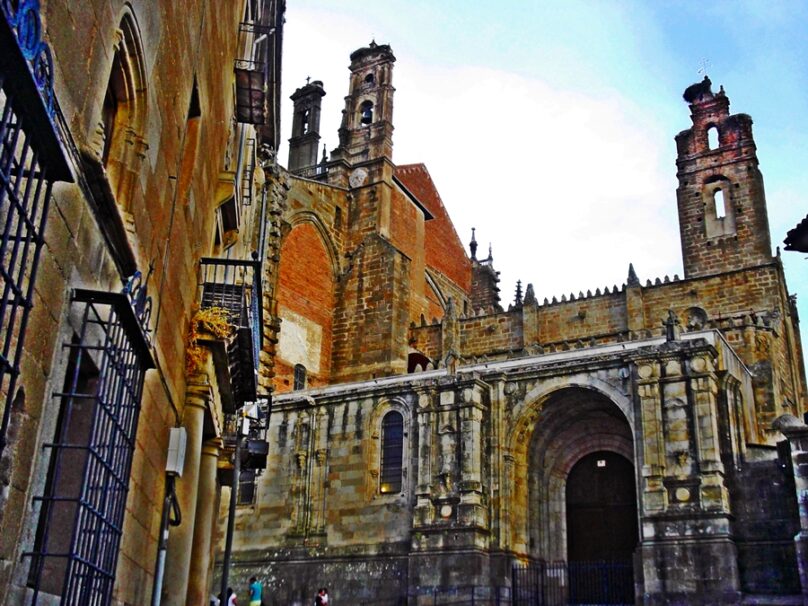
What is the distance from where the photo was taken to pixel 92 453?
15.9 ft

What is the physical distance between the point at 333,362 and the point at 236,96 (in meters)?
22.7

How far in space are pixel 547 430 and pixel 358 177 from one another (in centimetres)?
1763

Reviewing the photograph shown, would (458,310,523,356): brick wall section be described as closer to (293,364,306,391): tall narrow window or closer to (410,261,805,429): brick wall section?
(410,261,805,429): brick wall section

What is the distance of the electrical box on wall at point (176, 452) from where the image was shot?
8570mm

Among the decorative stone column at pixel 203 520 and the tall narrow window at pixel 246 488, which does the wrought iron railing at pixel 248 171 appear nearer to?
the decorative stone column at pixel 203 520

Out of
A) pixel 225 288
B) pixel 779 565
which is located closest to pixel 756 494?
pixel 779 565

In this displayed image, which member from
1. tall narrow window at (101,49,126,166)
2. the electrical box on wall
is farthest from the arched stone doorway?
tall narrow window at (101,49,126,166)

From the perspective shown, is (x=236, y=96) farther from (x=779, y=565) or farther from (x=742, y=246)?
(x=742, y=246)

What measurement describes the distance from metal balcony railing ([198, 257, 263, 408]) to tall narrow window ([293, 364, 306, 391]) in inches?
729

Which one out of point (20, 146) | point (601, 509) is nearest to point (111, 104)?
point (20, 146)

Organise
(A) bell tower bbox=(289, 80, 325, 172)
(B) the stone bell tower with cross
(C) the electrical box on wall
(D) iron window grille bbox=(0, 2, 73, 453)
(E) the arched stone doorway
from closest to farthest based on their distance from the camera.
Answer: (D) iron window grille bbox=(0, 2, 73, 453) < (C) the electrical box on wall < (E) the arched stone doorway < (B) the stone bell tower with cross < (A) bell tower bbox=(289, 80, 325, 172)

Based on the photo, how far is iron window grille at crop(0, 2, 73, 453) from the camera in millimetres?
3088

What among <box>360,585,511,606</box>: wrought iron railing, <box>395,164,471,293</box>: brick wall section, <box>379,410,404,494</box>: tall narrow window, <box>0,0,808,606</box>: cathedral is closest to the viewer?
<box>0,0,808,606</box>: cathedral

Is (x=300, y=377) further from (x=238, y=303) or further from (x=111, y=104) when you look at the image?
(x=111, y=104)
